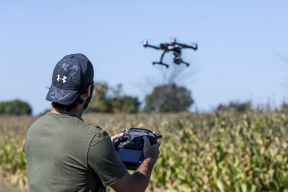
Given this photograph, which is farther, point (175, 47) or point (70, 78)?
point (175, 47)

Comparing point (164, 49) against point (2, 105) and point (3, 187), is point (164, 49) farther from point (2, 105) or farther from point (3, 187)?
point (2, 105)

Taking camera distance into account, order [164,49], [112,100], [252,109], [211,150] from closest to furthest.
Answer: [164,49] < [211,150] < [252,109] < [112,100]

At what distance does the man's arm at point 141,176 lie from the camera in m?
2.27

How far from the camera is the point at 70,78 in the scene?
2.34 m

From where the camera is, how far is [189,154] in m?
7.07

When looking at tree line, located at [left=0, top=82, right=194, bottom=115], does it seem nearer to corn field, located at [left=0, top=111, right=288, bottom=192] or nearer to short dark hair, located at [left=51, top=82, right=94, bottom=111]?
corn field, located at [left=0, top=111, right=288, bottom=192]

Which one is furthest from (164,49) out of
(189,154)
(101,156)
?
(189,154)

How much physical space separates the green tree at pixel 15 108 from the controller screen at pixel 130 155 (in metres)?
22.2

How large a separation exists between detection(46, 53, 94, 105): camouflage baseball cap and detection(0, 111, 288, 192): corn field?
4.36 metres

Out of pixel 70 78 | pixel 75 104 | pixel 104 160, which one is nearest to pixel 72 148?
pixel 104 160

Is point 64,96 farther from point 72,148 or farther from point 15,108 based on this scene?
point 15,108

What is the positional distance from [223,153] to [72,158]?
4.83 metres

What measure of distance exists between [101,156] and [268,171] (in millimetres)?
4454

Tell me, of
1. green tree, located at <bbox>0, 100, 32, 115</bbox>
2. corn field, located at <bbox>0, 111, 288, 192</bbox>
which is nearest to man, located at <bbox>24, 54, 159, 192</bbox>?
corn field, located at <bbox>0, 111, 288, 192</bbox>
